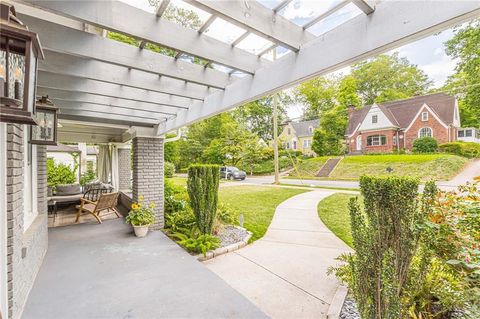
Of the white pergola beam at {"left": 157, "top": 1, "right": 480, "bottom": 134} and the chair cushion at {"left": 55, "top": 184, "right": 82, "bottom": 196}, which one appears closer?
the white pergola beam at {"left": 157, "top": 1, "right": 480, "bottom": 134}

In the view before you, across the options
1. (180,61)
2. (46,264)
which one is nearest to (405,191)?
(180,61)

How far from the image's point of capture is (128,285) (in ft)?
9.93

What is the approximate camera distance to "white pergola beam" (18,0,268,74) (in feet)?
4.91

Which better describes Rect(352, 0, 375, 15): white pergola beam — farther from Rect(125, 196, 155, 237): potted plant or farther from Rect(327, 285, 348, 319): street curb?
Rect(125, 196, 155, 237): potted plant

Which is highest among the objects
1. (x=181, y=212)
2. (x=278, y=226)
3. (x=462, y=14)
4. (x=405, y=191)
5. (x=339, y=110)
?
(x=339, y=110)

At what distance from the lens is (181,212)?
5.77 m

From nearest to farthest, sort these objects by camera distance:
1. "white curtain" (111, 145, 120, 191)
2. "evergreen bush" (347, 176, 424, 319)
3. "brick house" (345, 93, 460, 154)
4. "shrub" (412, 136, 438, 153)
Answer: "evergreen bush" (347, 176, 424, 319), "white curtain" (111, 145, 120, 191), "shrub" (412, 136, 438, 153), "brick house" (345, 93, 460, 154)

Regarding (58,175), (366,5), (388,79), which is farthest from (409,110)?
(58,175)

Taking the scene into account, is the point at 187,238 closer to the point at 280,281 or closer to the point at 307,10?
the point at 280,281

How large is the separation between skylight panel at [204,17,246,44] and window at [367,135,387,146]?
69.6ft

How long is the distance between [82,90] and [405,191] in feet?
12.6

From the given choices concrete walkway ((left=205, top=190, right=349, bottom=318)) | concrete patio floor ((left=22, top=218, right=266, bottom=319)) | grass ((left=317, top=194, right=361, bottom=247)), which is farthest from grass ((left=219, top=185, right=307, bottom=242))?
concrete patio floor ((left=22, top=218, right=266, bottom=319))

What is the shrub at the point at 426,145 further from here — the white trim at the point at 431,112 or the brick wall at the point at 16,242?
the brick wall at the point at 16,242

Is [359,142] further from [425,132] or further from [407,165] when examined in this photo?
[407,165]
